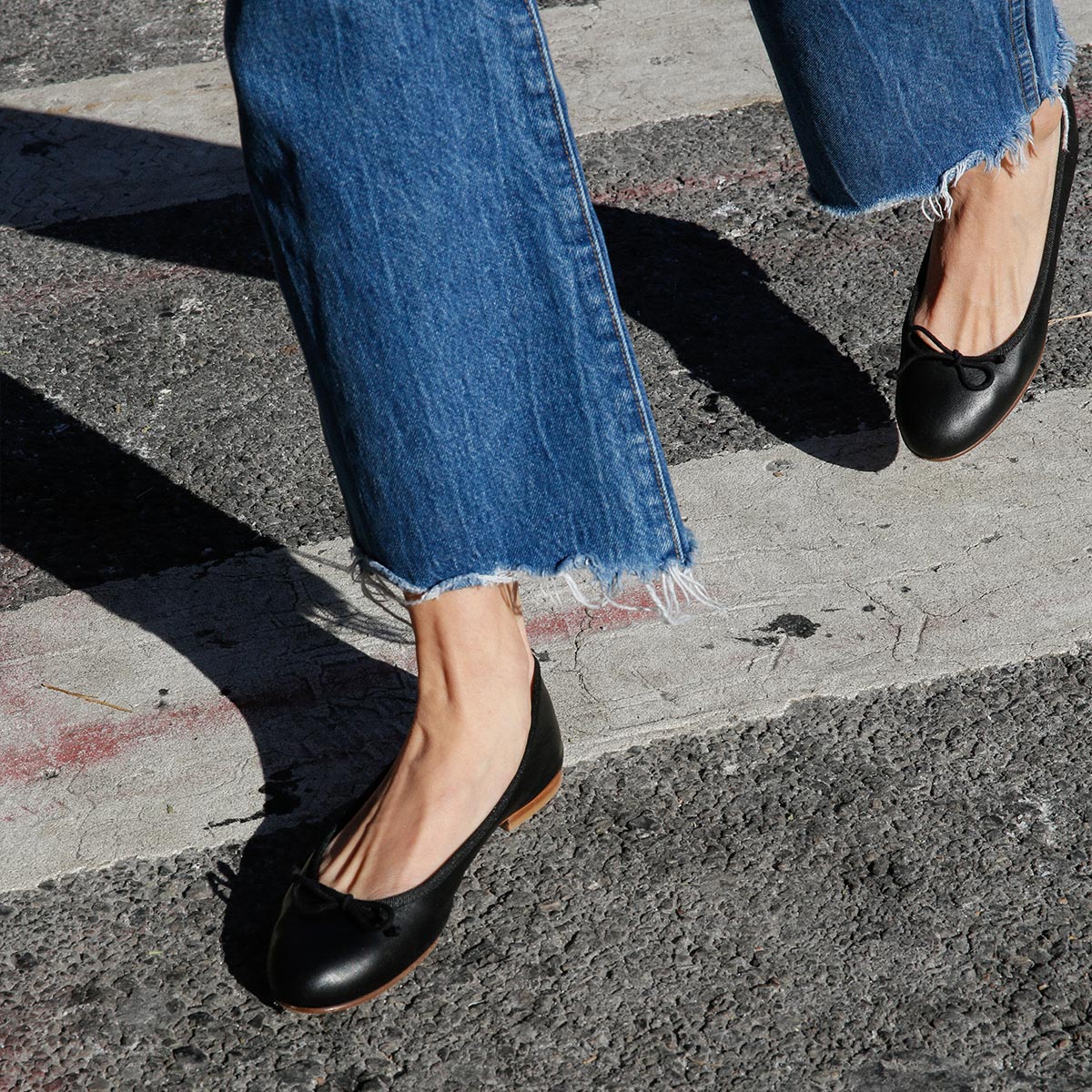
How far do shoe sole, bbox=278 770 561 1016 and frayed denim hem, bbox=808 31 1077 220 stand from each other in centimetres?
107

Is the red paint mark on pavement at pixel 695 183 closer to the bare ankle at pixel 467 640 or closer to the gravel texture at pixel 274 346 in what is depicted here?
the gravel texture at pixel 274 346

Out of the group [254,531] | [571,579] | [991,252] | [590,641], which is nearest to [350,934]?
[571,579]

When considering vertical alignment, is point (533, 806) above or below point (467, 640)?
below

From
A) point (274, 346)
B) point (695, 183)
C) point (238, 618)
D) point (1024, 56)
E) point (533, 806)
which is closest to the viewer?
point (533, 806)

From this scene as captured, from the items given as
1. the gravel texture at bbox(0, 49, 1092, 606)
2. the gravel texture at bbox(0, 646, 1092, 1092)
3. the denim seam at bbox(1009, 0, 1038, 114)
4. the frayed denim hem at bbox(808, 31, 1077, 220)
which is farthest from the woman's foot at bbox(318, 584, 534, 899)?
the denim seam at bbox(1009, 0, 1038, 114)

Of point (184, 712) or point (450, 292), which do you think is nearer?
point (450, 292)

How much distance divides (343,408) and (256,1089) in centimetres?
73

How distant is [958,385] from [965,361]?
1.6 inches

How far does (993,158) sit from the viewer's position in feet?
6.63

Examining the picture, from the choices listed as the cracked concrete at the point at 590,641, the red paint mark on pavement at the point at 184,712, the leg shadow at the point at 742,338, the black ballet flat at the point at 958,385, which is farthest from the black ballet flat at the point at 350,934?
the leg shadow at the point at 742,338

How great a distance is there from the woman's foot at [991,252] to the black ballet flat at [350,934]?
3.63ft

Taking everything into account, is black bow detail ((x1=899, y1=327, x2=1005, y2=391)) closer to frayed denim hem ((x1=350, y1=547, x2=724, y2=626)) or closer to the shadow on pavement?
the shadow on pavement

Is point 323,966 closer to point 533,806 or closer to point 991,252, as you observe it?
point 533,806

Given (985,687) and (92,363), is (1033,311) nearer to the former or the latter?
(985,687)
